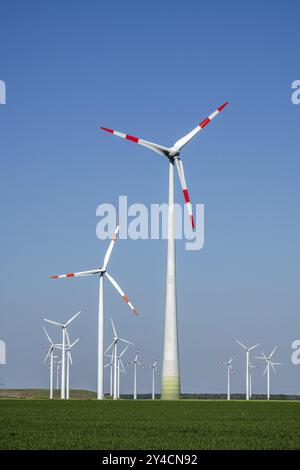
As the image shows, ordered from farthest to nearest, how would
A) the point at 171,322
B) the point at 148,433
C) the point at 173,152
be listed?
the point at 173,152
the point at 171,322
the point at 148,433

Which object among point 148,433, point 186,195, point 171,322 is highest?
point 186,195

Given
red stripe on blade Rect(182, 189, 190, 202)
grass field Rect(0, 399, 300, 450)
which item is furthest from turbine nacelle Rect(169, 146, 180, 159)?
grass field Rect(0, 399, 300, 450)

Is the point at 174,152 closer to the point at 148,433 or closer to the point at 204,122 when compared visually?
the point at 204,122

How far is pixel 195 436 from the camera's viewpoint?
29.1 m

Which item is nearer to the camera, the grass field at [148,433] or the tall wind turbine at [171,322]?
the grass field at [148,433]

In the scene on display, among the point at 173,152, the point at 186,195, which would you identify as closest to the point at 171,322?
the point at 186,195

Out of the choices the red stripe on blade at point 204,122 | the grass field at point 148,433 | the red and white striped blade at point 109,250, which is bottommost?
the grass field at point 148,433

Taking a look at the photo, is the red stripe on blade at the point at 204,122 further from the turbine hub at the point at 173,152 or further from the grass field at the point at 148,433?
the grass field at the point at 148,433

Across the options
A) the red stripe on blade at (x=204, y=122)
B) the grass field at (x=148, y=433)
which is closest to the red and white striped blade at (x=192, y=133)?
the red stripe on blade at (x=204, y=122)

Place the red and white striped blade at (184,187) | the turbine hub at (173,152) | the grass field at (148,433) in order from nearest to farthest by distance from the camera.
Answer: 1. the grass field at (148,433)
2. the red and white striped blade at (184,187)
3. the turbine hub at (173,152)

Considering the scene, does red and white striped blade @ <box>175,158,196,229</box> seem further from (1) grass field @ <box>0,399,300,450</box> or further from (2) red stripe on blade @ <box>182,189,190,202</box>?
(1) grass field @ <box>0,399,300,450</box>

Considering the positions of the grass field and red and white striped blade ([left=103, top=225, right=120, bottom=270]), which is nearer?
the grass field

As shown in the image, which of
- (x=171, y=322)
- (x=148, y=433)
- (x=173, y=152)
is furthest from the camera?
(x=173, y=152)
